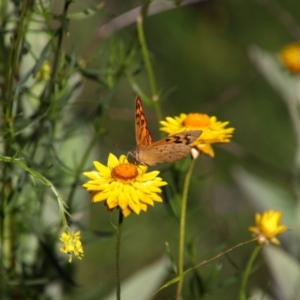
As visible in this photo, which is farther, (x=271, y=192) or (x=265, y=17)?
(x=265, y=17)

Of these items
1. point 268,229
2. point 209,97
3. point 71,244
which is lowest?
point 209,97

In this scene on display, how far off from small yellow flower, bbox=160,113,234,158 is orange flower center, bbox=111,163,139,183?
76 millimetres

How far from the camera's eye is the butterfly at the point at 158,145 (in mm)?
691

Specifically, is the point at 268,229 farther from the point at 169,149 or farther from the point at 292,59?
the point at 292,59

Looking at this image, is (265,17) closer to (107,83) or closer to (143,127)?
(107,83)

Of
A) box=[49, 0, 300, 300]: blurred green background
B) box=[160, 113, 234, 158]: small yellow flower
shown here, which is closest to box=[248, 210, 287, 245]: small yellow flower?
box=[160, 113, 234, 158]: small yellow flower

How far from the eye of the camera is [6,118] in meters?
0.79

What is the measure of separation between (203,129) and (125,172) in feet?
0.40

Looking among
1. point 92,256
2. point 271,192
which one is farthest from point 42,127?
point 92,256

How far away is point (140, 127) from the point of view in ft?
2.40

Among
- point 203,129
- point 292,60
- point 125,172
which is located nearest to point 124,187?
point 125,172

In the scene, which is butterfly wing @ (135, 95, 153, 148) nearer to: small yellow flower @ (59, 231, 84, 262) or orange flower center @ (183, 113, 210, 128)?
orange flower center @ (183, 113, 210, 128)

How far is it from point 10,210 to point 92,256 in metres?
0.88

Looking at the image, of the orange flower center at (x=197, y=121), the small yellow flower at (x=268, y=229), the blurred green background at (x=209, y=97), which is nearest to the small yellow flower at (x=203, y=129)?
the orange flower center at (x=197, y=121)
